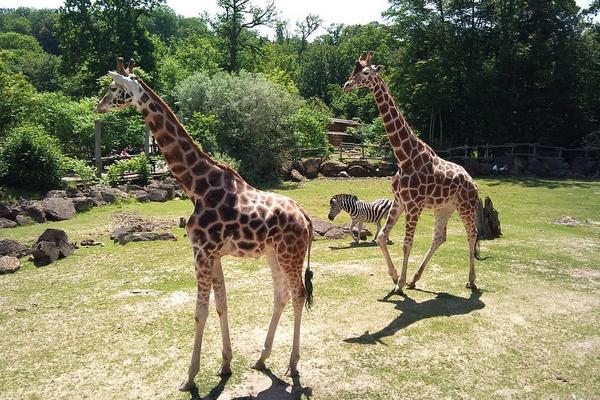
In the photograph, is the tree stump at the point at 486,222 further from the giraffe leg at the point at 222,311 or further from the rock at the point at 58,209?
the rock at the point at 58,209

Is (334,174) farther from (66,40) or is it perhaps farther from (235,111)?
(66,40)

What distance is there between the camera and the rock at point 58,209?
1698cm

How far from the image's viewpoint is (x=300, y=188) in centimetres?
2623

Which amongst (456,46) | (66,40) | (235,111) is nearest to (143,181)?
(235,111)

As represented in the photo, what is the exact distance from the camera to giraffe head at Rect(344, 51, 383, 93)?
373 inches

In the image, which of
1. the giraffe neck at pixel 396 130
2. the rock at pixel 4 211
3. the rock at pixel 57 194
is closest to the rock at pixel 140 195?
the rock at pixel 57 194

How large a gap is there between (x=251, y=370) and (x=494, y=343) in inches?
144

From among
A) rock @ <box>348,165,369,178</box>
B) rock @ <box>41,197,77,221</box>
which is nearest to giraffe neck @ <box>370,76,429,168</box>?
rock @ <box>41,197,77,221</box>

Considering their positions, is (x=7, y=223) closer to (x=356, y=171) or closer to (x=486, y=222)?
(x=486, y=222)

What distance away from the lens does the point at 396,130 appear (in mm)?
9648

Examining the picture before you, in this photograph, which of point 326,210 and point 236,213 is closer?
point 236,213

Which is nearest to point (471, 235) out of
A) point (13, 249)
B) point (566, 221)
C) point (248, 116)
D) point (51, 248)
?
point (566, 221)

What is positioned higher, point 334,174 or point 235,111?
point 235,111

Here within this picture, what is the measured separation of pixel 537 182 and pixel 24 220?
84.5ft
